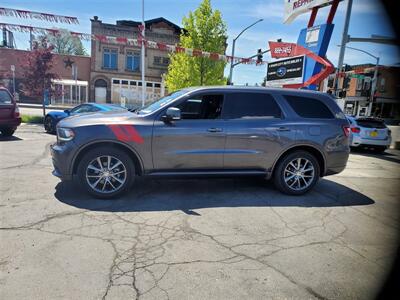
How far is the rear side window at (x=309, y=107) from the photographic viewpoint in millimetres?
5555

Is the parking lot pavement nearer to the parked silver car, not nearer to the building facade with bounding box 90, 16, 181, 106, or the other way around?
the parked silver car

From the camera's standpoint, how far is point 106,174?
482 cm

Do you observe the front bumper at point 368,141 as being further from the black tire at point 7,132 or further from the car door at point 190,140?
the black tire at point 7,132

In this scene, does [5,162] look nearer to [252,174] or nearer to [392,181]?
[252,174]

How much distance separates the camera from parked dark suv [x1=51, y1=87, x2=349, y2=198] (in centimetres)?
479

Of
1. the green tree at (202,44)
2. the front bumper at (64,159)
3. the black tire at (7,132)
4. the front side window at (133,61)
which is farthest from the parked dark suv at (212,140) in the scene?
the front side window at (133,61)

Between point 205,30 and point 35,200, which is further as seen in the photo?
point 205,30

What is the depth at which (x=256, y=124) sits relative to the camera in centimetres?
527

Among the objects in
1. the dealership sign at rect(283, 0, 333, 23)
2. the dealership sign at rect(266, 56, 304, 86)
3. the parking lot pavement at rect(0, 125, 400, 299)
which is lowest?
the parking lot pavement at rect(0, 125, 400, 299)

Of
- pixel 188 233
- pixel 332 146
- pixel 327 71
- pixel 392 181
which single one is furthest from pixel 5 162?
pixel 327 71

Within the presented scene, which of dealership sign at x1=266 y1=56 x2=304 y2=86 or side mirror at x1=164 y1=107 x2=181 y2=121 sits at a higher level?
dealership sign at x1=266 y1=56 x2=304 y2=86

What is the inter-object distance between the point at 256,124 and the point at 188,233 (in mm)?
2362

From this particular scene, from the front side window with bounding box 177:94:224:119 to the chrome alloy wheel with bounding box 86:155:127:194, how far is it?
1.36 meters

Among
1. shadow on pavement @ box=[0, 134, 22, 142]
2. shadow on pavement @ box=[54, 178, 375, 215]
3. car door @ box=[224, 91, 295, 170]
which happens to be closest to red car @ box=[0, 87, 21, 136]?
shadow on pavement @ box=[0, 134, 22, 142]
